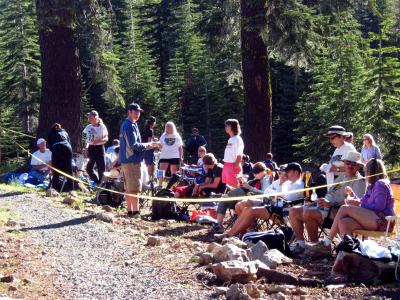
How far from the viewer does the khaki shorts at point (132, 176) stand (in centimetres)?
1049

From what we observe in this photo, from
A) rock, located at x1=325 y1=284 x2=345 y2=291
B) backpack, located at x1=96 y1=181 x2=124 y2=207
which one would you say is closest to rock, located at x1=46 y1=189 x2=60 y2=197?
backpack, located at x1=96 y1=181 x2=124 y2=207

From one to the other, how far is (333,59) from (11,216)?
24.5 metres

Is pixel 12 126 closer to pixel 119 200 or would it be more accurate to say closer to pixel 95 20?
pixel 95 20

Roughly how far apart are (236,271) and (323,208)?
2679 mm

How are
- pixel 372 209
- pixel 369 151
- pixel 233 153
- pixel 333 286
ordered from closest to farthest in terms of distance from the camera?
pixel 333 286, pixel 372 209, pixel 233 153, pixel 369 151

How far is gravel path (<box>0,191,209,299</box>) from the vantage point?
5953 millimetres

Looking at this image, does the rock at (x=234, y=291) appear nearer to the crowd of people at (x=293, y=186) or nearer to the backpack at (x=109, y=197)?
the crowd of people at (x=293, y=186)

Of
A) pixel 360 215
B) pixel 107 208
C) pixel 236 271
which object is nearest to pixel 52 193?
pixel 107 208

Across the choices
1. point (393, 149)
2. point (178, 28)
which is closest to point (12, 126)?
point (178, 28)

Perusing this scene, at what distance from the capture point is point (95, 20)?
15.7 m

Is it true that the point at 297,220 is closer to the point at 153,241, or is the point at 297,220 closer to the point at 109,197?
the point at 153,241

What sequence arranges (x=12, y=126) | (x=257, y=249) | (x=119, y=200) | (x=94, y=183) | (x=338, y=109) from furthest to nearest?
(x=12, y=126), (x=338, y=109), (x=94, y=183), (x=119, y=200), (x=257, y=249)

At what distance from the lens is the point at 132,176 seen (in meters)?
10.5

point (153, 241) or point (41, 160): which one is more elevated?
point (41, 160)
